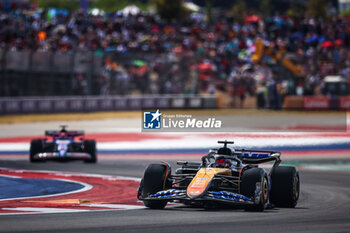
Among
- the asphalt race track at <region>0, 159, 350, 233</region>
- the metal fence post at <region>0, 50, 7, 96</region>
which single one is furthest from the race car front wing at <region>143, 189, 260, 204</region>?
the metal fence post at <region>0, 50, 7, 96</region>

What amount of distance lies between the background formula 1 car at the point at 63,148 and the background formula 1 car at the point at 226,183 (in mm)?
7723

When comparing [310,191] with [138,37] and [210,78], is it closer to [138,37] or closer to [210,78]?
[210,78]

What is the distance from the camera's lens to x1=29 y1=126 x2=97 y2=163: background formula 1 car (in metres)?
18.3

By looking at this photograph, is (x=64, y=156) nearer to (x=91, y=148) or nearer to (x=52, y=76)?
(x=91, y=148)

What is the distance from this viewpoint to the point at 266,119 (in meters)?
33.2

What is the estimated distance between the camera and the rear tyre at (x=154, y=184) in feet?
34.0

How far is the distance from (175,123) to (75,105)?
23.1 meters

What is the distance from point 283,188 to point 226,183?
3.12ft

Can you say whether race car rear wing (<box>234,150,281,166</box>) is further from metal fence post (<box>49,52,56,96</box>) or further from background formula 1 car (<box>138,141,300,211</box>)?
A: metal fence post (<box>49,52,56,96</box>)

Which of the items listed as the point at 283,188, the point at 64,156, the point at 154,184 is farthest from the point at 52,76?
the point at 283,188

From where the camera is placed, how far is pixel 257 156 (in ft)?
36.8

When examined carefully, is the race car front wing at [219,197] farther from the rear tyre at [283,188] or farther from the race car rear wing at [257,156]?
the race car rear wing at [257,156]

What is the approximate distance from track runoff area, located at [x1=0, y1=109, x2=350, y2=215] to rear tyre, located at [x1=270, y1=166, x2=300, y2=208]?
2.25 feet

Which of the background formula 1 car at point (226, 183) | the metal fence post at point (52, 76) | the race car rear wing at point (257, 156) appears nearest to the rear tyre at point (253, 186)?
the background formula 1 car at point (226, 183)
